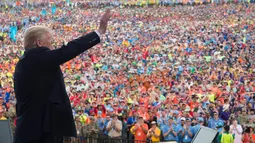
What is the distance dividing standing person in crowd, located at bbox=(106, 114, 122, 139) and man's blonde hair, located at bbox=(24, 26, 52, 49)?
8.48m

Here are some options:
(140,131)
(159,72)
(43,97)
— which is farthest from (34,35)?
(159,72)

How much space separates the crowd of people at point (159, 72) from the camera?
12.1 m

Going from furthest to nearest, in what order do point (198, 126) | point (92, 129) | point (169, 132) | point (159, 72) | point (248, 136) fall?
point (159, 72) → point (92, 129) → point (169, 132) → point (198, 126) → point (248, 136)

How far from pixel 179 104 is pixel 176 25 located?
99.0 ft

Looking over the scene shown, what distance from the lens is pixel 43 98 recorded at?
129 inches

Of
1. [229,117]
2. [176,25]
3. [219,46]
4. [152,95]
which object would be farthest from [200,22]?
[229,117]

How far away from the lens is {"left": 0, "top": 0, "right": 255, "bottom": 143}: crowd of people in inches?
477

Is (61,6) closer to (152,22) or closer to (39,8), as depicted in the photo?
(39,8)

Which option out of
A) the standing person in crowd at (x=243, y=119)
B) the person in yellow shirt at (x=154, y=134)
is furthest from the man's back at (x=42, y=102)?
the standing person in crowd at (x=243, y=119)

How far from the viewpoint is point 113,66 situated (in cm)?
2694

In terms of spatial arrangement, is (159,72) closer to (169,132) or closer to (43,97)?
(169,132)

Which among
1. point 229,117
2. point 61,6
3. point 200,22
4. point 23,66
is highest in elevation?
point 61,6

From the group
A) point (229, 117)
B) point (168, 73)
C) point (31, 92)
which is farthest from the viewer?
point (168, 73)

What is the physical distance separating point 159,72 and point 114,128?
11.7 meters
